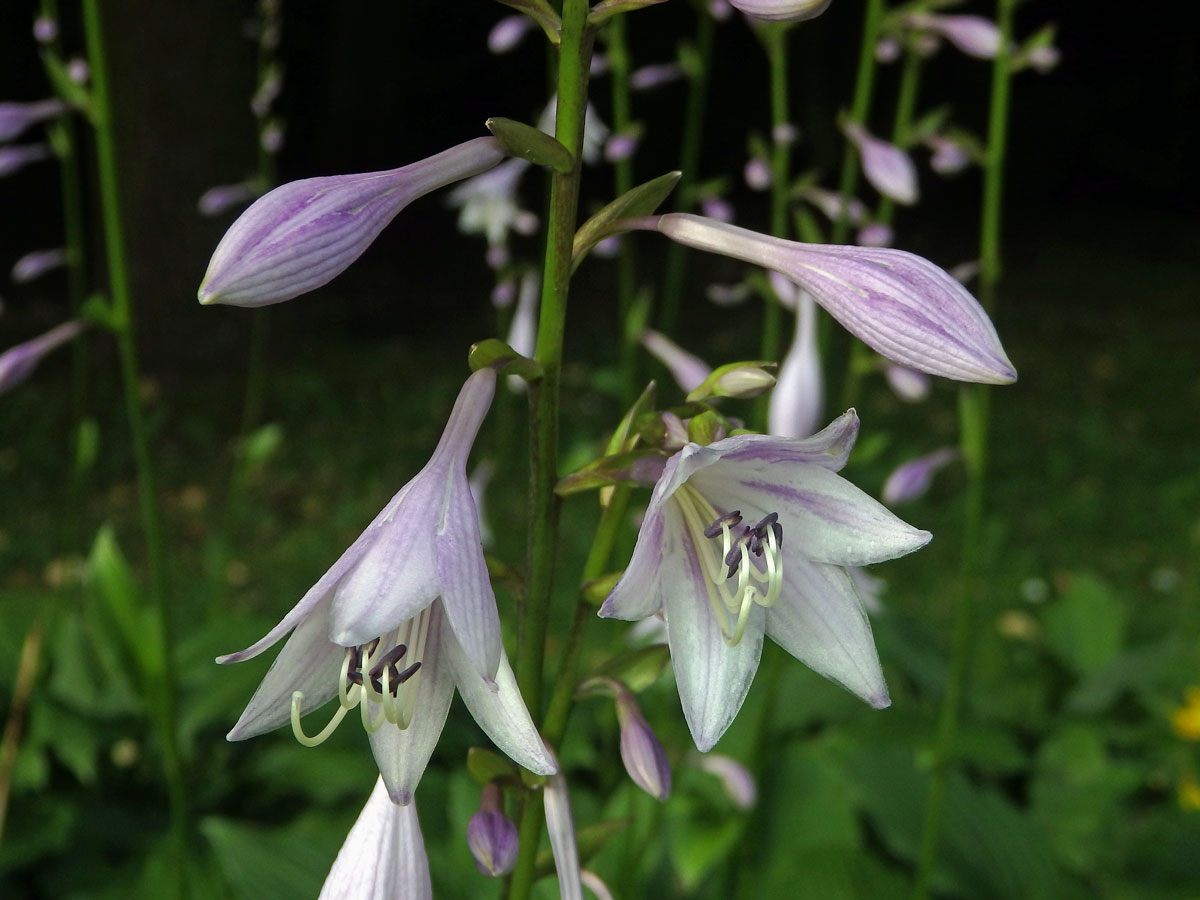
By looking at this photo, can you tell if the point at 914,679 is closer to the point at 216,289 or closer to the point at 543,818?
the point at 543,818

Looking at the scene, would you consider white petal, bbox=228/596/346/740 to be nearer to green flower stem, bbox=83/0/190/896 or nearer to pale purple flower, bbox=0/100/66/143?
green flower stem, bbox=83/0/190/896

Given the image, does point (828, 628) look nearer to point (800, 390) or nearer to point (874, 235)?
point (800, 390)

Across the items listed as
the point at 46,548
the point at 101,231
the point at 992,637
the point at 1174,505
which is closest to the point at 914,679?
the point at 992,637

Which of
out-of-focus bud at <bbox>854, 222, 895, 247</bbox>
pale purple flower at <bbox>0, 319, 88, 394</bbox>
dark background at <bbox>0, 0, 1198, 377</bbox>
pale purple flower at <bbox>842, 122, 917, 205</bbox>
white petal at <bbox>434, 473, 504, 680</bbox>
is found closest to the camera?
white petal at <bbox>434, 473, 504, 680</bbox>

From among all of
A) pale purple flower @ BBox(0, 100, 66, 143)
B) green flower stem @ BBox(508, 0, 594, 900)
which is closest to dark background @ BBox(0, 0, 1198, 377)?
pale purple flower @ BBox(0, 100, 66, 143)

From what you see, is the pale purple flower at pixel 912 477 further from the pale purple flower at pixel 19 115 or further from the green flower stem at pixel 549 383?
the pale purple flower at pixel 19 115

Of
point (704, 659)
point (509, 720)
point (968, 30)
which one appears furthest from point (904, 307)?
point (968, 30)
